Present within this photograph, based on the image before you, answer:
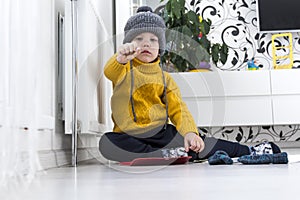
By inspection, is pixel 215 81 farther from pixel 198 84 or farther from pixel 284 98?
pixel 284 98

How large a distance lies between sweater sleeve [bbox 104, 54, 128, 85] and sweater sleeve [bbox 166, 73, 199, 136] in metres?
0.21

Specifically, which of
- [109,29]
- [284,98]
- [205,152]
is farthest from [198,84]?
[205,152]

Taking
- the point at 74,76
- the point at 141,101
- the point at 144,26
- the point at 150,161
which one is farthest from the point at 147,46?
the point at 150,161

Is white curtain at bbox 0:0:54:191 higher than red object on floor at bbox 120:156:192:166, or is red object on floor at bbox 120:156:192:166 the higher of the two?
white curtain at bbox 0:0:54:191

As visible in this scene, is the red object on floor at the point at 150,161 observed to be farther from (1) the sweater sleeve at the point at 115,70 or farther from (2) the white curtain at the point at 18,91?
(2) the white curtain at the point at 18,91

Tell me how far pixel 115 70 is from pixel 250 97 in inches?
56.0

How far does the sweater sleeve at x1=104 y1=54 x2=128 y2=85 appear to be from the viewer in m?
1.52

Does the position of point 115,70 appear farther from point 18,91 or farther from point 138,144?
point 18,91

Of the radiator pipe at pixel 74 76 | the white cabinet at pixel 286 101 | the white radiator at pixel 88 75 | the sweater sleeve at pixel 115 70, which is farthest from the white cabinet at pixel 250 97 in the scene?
the radiator pipe at pixel 74 76

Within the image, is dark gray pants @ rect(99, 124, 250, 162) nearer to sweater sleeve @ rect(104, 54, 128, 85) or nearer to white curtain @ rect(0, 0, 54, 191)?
sweater sleeve @ rect(104, 54, 128, 85)

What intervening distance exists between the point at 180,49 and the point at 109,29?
0.61m

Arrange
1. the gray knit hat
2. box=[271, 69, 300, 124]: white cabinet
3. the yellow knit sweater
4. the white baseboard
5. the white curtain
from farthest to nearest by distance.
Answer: box=[271, 69, 300, 124]: white cabinet < the gray knit hat < the yellow knit sweater < the white baseboard < the white curtain

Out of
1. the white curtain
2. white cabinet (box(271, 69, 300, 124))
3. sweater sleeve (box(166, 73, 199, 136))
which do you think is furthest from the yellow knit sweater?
white cabinet (box(271, 69, 300, 124))

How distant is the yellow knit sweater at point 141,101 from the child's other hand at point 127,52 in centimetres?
3
